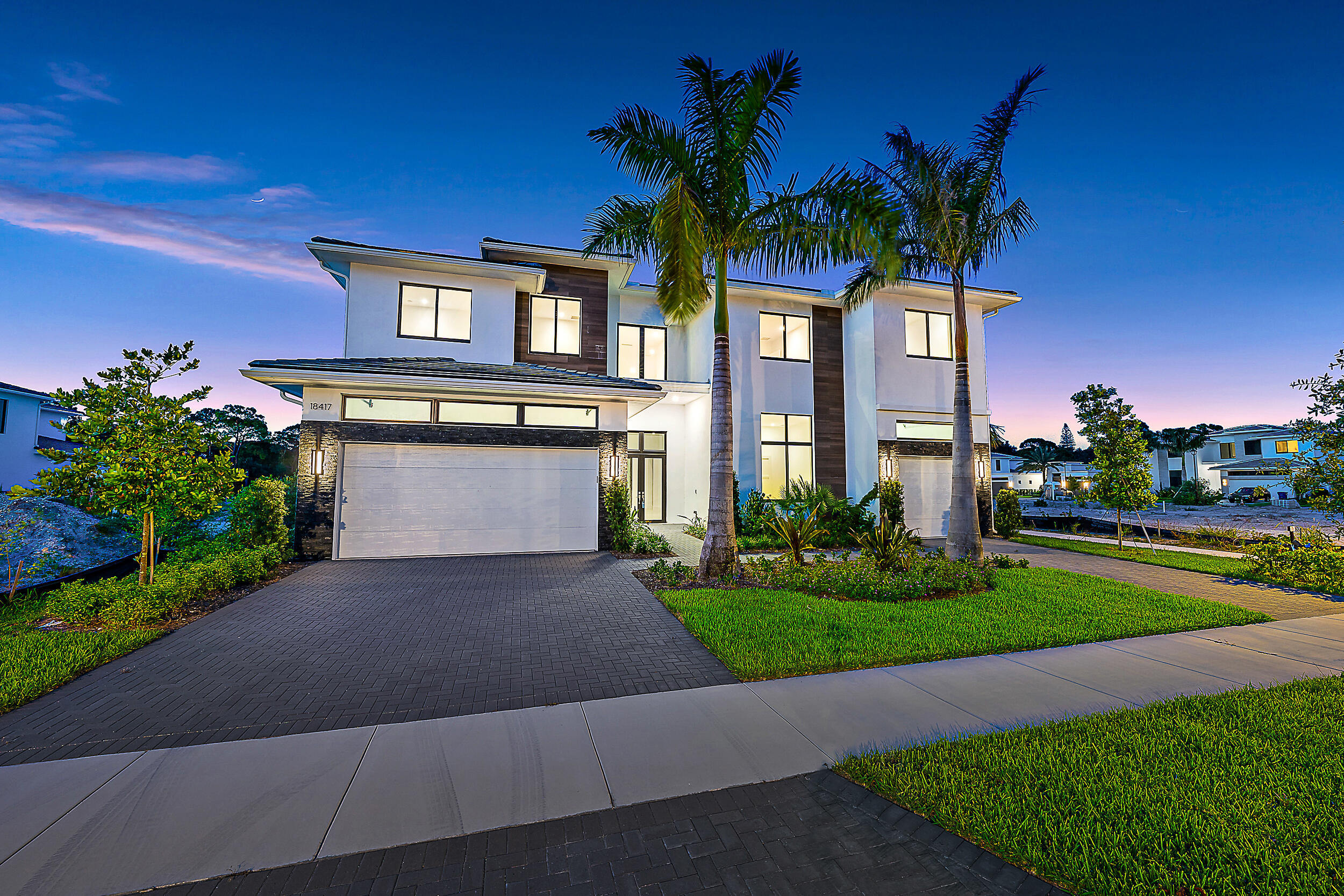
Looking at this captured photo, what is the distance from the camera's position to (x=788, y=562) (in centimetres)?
911

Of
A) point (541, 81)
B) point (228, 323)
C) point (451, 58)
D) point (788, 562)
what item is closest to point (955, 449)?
point (788, 562)

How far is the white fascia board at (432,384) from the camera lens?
33.5ft

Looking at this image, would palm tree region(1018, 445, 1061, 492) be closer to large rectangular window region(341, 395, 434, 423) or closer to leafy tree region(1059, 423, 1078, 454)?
leafy tree region(1059, 423, 1078, 454)

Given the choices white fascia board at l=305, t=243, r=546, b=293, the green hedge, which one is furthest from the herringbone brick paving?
white fascia board at l=305, t=243, r=546, b=293

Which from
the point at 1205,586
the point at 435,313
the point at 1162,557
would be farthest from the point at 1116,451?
the point at 435,313

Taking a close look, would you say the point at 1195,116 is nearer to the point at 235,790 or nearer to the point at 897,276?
the point at 897,276

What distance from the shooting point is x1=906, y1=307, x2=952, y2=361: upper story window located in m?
16.4

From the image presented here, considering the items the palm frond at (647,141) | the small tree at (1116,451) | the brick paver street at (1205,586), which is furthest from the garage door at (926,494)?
the palm frond at (647,141)

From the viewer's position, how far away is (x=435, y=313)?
45.7ft

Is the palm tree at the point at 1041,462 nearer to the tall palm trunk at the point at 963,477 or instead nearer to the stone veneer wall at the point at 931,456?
the stone veneer wall at the point at 931,456

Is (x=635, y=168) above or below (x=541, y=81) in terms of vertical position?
below

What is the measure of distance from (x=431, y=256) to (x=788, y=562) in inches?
462

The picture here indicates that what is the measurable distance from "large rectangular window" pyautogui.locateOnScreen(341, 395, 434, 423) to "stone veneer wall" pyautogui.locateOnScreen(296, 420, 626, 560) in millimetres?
144

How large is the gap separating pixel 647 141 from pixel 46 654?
10472 millimetres
